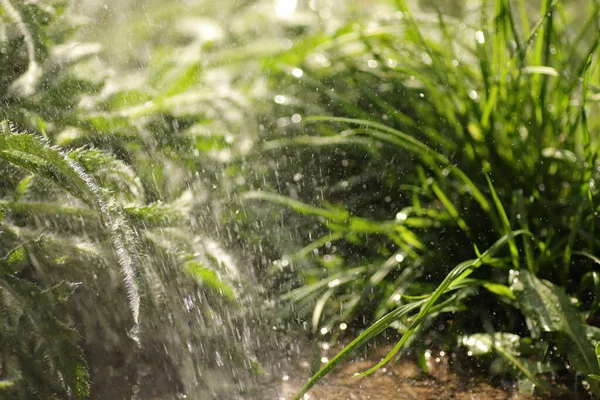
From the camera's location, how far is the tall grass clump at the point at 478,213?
51.4 inches

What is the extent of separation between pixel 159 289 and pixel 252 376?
1.05 ft

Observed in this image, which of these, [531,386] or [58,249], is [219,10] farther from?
[531,386]

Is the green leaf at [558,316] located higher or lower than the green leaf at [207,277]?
lower

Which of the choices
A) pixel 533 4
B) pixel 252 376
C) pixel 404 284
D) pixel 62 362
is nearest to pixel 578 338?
pixel 404 284

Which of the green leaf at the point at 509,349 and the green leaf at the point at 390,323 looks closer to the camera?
the green leaf at the point at 390,323

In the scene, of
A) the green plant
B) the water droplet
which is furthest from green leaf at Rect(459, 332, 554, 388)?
the water droplet

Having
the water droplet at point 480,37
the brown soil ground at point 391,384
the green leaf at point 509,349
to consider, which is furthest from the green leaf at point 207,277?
the water droplet at point 480,37

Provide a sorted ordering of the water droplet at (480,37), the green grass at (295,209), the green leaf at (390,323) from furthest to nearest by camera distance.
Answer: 1. the water droplet at (480,37)
2. the green grass at (295,209)
3. the green leaf at (390,323)

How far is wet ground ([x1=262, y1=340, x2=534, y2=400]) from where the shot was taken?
1303 millimetres

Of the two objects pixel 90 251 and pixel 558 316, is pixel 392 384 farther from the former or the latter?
pixel 90 251

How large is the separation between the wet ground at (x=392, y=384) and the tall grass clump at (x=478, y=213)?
0.18 feet

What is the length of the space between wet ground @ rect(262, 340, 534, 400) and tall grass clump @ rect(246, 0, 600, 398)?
55 millimetres

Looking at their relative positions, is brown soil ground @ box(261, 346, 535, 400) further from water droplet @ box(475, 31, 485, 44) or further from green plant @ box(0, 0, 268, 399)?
water droplet @ box(475, 31, 485, 44)

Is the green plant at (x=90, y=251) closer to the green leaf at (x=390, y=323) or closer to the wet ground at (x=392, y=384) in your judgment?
the wet ground at (x=392, y=384)
